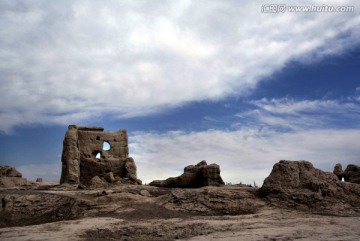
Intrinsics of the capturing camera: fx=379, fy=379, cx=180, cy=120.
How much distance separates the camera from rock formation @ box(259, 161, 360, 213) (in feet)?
46.8

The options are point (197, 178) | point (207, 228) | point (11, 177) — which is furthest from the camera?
point (11, 177)

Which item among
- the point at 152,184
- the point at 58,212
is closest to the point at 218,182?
the point at 152,184

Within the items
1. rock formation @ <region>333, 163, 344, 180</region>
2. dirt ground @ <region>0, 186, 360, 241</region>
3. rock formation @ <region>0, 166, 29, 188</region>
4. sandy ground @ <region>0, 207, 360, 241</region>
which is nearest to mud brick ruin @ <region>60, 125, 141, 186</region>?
rock formation @ <region>0, 166, 29, 188</region>

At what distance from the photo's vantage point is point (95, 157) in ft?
92.0

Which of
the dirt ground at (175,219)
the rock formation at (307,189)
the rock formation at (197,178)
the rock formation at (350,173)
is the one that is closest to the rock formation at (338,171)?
the rock formation at (350,173)

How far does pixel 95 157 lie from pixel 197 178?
9.17 metres

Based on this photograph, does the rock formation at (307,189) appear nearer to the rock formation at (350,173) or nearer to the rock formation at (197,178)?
the rock formation at (197,178)

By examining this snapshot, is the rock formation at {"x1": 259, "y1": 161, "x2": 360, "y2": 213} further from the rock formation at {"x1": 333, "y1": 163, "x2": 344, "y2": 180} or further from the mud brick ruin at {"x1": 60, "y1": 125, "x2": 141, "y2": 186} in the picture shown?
the mud brick ruin at {"x1": 60, "y1": 125, "x2": 141, "y2": 186}

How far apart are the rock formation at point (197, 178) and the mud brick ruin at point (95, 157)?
11.9 ft

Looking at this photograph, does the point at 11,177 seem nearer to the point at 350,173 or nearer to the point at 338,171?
the point at 338,171

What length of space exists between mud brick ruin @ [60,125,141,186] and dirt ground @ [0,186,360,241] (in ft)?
24.8

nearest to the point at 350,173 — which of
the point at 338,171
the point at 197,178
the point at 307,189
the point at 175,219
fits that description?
the point at 338,171

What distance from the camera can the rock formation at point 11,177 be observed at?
83.7 feet

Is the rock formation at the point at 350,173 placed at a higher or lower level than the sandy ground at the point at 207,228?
higher
